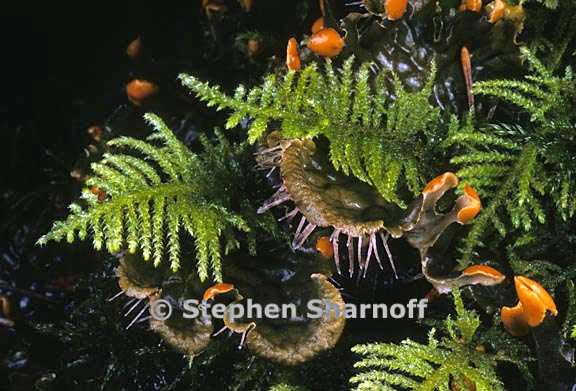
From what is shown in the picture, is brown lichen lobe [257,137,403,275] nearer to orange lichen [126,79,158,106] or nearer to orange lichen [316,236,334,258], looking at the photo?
orange lichen [316,236,334,258]

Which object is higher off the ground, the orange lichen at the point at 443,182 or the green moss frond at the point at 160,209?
the orange lichen at the point at 443,182

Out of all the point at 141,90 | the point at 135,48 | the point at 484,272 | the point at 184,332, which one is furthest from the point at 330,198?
the point at 135,48

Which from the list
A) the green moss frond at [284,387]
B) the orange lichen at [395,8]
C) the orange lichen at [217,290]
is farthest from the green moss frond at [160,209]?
the orange lichen at [395,8]

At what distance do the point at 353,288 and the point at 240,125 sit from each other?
0.51m

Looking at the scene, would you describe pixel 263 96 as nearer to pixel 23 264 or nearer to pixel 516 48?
pixel 516 48

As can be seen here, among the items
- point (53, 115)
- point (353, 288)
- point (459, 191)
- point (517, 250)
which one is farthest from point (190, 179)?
point (53, 115)

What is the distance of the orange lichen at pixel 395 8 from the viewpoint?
4.07 ft

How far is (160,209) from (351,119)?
1.41ft

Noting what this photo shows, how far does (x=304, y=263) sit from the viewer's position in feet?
3.98

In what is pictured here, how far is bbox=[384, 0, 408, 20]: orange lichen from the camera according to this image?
124 centimetres

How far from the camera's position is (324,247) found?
120 cm

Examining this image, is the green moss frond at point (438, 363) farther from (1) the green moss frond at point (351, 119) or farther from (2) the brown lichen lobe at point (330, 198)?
(1) the green moss frond at point (351, 119)

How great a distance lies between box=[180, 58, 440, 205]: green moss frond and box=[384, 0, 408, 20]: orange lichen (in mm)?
139

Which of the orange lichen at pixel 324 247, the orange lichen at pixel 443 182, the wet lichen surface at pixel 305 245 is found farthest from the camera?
the orange lichen at pixel 324 247
